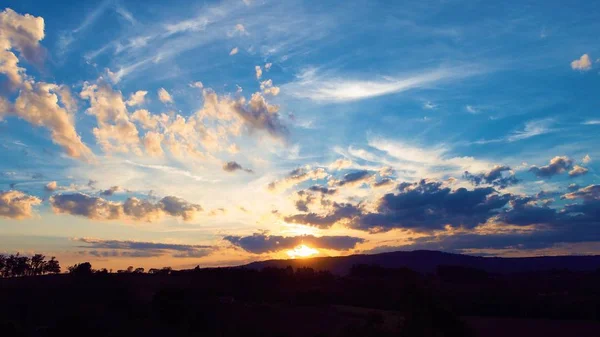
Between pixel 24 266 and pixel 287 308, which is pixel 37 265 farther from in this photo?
pixel 287 308

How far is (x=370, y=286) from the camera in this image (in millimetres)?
92562

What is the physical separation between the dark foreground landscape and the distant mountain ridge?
5675 cm

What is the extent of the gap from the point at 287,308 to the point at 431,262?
111239 mm

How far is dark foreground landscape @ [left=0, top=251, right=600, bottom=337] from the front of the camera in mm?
34953

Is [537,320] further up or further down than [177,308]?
further down

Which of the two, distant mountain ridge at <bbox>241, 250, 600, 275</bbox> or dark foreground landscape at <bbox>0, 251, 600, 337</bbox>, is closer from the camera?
dark foreground landscape at <bbox>0, 251, 600, 337</bbox>

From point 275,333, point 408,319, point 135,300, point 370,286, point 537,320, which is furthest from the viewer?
point 370,286

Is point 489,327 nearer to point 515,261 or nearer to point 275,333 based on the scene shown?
point 275,333

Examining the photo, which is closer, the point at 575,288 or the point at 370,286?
the point at 575,288

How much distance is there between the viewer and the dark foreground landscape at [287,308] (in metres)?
35.0

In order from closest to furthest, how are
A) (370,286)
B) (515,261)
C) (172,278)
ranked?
(370,286)
(172,278)
(515,261)

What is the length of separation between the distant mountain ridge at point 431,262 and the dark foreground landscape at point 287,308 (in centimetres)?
5675

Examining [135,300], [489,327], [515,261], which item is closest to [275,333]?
[489,327]

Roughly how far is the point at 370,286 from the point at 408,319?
208 feet
